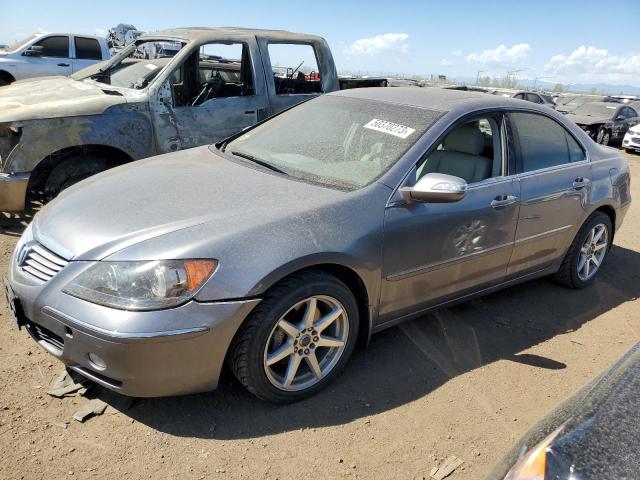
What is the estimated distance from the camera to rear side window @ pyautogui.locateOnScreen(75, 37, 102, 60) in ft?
41.5

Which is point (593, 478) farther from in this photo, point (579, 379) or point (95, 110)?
point (95, 110)

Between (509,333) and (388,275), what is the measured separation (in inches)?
53.5

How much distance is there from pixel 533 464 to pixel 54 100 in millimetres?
4988

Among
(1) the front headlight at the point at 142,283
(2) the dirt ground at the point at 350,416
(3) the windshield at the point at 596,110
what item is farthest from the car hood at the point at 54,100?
(3) the windshield at the point at 596,110

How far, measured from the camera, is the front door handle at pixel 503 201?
11.4 feet

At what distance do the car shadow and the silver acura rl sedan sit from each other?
0.52 feet

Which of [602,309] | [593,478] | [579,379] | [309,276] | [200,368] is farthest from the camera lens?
[602,309]

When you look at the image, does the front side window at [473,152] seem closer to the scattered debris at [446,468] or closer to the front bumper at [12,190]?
the scattered debris at [446,468]

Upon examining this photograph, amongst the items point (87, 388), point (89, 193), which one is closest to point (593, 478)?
point (87, 388)

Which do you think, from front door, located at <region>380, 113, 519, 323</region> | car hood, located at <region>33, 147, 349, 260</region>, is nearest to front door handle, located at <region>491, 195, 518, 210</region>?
front door, located at <region>380, 113, 519, 323</region>

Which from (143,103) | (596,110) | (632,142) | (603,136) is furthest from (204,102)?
(596,110)

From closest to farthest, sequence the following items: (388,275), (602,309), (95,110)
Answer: (388,275)
(602,309)
(95,110)

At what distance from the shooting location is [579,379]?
335 cm

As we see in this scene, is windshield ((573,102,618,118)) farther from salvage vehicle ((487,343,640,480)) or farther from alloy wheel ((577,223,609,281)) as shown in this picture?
salvage vehicle ((487,343,640,480))
